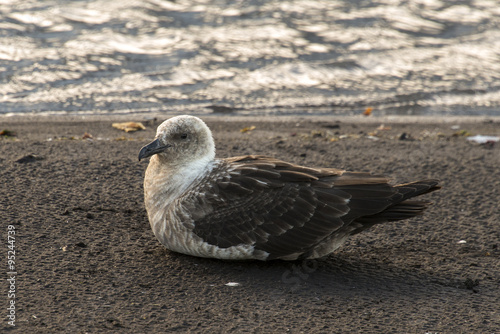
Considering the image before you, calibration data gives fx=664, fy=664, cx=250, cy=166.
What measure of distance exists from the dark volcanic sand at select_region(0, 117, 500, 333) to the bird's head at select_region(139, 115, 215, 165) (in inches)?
29.1

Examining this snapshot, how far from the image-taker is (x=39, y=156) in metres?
7.05

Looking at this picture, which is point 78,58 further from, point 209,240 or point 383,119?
point 209,240

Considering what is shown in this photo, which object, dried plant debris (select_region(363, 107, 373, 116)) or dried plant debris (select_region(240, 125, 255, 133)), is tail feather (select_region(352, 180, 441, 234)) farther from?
dried plant debris (select_region(363, 107, 373, 116))

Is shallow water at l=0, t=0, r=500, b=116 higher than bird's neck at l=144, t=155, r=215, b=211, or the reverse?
bird's neck at l=144, t=155, r=215, b=211

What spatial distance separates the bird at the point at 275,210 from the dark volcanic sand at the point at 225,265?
17cm

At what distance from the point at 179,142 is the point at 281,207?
3.50ft

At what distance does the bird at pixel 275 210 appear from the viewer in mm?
5180

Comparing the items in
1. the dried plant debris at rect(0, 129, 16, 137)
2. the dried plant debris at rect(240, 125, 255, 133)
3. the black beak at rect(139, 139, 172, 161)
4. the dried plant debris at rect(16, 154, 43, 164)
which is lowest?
the dried plant debris at rect(240, 125, 255, 133)

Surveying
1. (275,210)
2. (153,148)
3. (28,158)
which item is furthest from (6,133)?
(275,210)

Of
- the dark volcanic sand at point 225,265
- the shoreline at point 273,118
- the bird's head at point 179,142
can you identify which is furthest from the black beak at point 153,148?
the shoreline at point 273,118

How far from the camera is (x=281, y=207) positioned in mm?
5238

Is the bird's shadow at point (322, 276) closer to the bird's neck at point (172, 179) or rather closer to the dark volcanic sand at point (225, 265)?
the dark volcanic sand at point (225, 265)

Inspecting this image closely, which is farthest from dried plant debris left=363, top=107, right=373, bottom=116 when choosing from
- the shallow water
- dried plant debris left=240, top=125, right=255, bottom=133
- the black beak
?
the black beak

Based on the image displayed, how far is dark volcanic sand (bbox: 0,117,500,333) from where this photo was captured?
4418mm
